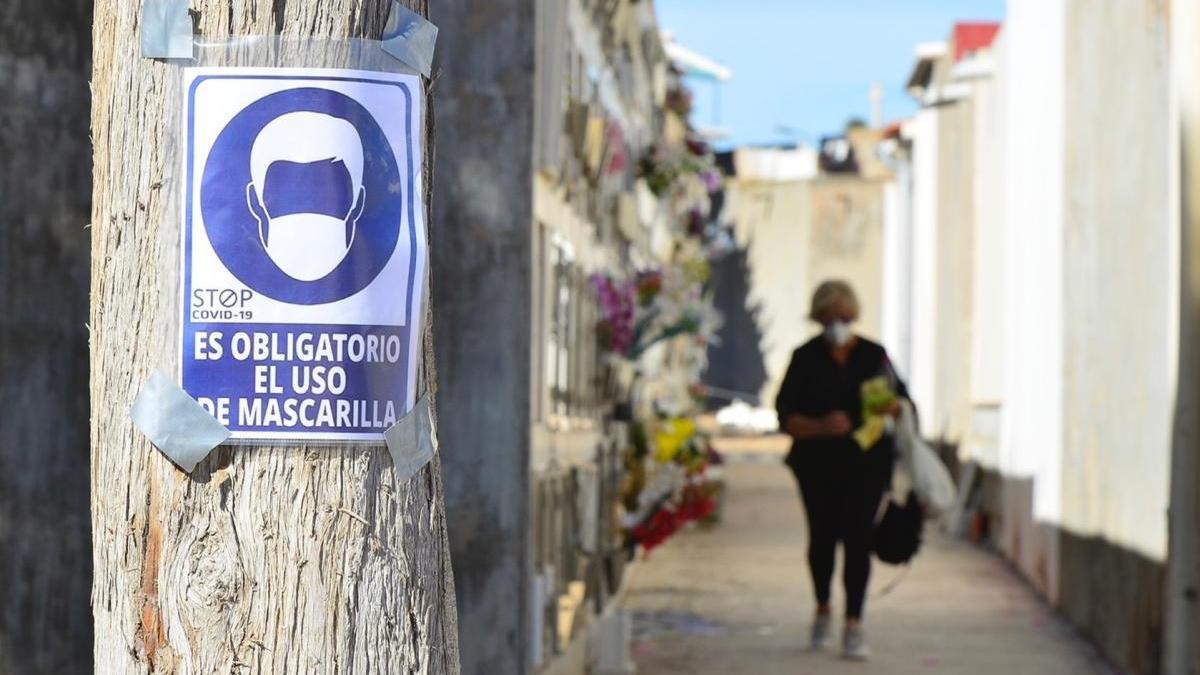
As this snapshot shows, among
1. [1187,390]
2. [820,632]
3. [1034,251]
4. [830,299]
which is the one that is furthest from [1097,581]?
[1034,251]

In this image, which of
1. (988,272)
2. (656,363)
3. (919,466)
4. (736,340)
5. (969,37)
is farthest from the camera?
(736,340)

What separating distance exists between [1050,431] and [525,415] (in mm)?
8007

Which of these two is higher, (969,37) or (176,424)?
(969,37)

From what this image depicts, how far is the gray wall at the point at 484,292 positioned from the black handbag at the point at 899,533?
4351 millimetres

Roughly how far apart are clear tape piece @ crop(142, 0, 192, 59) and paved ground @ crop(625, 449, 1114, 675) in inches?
306

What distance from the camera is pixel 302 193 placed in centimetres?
356

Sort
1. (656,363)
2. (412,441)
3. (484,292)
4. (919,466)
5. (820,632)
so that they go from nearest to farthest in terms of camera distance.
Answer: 1. (412,441)
2. (484,292)
3. (919,466)
4. (820,632)
5. (656,363)

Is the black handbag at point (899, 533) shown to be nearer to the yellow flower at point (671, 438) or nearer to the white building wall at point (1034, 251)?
the white building wall at point (1034, 251)

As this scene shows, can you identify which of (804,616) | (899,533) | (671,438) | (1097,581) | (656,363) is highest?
(656,363)

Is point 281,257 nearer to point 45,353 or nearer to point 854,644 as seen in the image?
point 45,353

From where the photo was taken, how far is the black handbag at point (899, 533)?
11492 mm

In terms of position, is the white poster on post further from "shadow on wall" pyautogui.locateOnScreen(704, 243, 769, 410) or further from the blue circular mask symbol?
"shadow on wall" pyautogui.locateOnScreen(704, 243, 769, 410)

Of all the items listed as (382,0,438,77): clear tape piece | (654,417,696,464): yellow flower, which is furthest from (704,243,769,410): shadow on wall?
(382,0,438,77): clear tape piece

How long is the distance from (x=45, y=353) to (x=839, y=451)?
590cm
